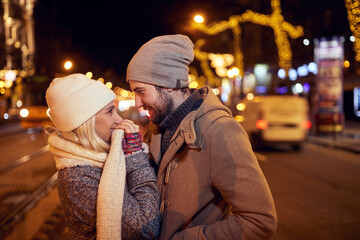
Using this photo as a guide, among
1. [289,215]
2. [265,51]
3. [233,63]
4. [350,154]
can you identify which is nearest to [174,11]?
→ [265,51]

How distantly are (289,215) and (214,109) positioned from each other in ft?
13.8

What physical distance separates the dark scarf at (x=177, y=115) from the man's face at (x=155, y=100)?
61 millimetres

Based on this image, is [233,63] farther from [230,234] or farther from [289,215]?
[230,234]

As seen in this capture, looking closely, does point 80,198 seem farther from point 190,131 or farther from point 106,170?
point 190,131

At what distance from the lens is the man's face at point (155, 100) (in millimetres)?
2037

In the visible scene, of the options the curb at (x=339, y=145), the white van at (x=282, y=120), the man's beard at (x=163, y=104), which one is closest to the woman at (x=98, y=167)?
the man's beard at (x=163, y=104)

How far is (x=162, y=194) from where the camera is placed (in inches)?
71.3

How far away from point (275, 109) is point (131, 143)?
10.9 m

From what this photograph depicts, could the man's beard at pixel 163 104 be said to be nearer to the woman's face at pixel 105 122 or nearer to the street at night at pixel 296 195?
the woman's face at pixel 105 122

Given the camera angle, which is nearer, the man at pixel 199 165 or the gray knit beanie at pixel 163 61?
the man at pixel 199 165

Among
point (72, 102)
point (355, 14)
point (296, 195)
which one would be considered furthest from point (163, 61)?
point (296, 195)

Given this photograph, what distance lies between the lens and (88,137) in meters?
1.86

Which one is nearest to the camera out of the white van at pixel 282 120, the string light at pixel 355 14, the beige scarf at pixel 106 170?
the beige scarf at pixel 106 170

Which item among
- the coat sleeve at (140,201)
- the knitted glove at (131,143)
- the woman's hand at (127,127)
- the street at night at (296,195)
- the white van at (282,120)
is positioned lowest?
the street at night at (296,195)
